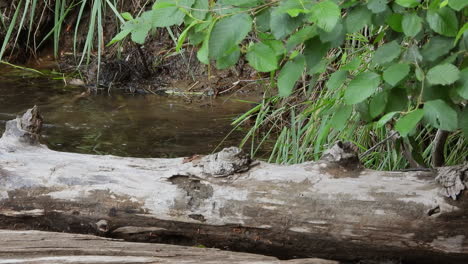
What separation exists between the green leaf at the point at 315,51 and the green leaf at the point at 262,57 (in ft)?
0.62

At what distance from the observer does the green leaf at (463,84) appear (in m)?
1.58

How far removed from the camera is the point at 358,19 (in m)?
1.69

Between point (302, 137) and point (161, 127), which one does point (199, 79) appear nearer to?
point (161, 127)

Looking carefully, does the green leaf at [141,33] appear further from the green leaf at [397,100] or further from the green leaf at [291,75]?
the green leaf at [397,100]

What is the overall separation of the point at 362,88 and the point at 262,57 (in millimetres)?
262

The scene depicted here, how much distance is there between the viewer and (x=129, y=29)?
1.67 metres

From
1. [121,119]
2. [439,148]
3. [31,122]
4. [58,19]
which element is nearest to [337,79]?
[439,148]

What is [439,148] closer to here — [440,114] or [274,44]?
[440,114]

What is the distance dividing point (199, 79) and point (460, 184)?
13.9 feet

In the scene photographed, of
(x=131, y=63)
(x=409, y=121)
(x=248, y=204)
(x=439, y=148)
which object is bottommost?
(x=131, y=63)

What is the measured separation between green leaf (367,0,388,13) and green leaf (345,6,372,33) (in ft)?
0.19

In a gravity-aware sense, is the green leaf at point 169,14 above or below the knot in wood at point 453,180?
above

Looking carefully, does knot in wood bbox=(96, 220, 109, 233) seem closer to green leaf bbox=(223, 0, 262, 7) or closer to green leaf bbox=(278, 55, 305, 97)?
green leaf bbox=(278, 55, 305, 97)

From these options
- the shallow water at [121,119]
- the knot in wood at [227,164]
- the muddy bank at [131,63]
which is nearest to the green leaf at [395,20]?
the knot in wood at [227,164]
